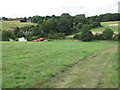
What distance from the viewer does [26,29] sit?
109m

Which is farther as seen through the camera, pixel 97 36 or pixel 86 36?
pixel 97 36

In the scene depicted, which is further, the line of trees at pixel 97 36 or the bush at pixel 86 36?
the bush at pixel 86 36

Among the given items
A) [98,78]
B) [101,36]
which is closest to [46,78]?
[98,78]

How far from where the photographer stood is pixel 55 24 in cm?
9275

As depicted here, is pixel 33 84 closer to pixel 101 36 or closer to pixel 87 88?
pixel 87 88

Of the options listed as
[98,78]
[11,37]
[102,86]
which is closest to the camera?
[102,86]

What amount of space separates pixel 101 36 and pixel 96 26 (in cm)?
3398

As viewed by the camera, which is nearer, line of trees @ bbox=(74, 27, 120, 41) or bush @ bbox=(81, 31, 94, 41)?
line of trees @ bbox=(74, 27, 120, 41)

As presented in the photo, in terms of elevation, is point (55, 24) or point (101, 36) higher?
point (55, 24)

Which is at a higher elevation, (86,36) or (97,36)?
(86,36)

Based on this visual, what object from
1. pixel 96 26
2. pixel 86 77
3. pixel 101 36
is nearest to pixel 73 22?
pixel 96 26

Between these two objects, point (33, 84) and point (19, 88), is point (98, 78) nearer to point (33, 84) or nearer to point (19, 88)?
point (33, 84)

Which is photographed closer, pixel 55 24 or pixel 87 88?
pixel 87 88

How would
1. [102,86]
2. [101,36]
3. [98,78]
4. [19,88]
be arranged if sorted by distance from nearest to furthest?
1. [19,88]
2. [102,86]
3. [98,78]
4. [101,36]
